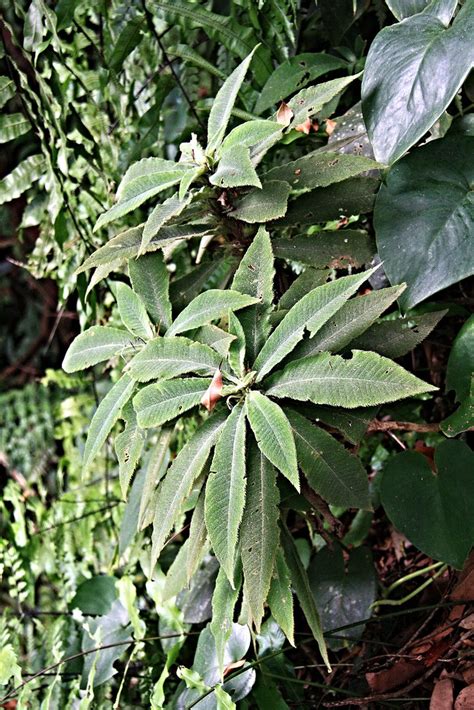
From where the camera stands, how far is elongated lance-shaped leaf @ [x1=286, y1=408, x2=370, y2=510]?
30.9 inches

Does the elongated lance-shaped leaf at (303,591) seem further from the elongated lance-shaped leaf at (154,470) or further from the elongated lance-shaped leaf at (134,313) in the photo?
the elongated lance-shaped leaf at (134,313)

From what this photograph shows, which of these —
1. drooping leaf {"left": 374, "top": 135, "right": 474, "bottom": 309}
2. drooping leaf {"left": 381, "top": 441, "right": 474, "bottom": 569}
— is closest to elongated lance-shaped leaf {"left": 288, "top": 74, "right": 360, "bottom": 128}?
drooping leaf {"left": 374, "top": 135, "right": 474, "bottom": 309}

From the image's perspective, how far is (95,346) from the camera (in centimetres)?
89

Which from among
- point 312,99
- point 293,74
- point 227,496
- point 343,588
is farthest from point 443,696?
point 293,74

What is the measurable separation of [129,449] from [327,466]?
0.23 meters

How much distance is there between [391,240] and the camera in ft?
2.64

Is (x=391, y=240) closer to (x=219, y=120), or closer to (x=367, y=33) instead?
(x=219, y=120)

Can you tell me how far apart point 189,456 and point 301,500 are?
16 cm

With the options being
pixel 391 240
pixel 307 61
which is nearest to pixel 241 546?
pixel 391 240

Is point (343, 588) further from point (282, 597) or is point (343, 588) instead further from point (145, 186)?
point (145, 186)

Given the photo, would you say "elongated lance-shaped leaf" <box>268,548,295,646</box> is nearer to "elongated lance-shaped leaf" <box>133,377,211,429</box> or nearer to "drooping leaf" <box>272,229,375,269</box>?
Result: "elongated lance-shaped leaf" <box>133,377,211,429</box>

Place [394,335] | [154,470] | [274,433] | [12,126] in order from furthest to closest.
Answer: [12,126] → [154,470] → [394,335] → [274,433]

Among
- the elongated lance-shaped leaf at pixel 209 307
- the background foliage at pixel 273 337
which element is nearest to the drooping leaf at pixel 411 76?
the background foliage at pixel 273 337

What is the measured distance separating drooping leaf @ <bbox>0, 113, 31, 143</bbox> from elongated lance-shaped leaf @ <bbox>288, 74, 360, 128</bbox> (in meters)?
0.56
